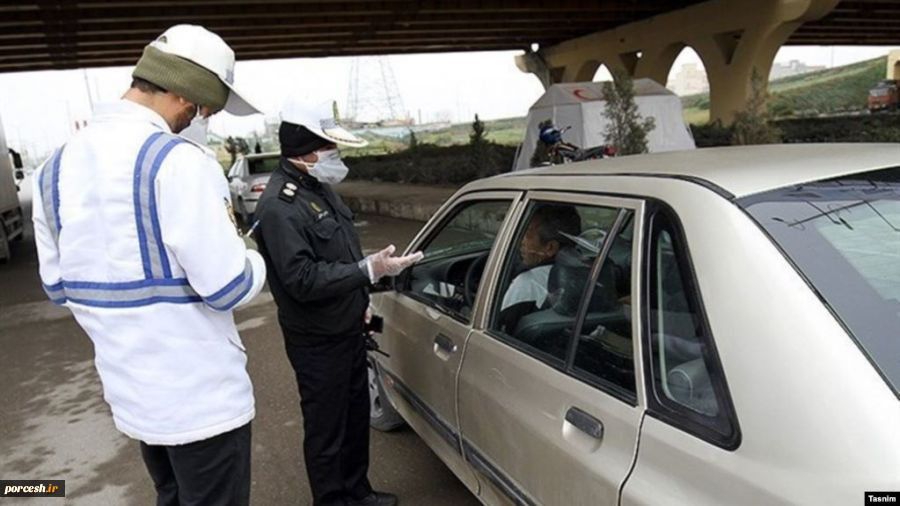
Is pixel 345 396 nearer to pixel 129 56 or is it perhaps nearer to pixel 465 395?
pixel 465 395

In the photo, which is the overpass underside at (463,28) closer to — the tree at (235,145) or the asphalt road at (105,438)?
the tree at (235,145)

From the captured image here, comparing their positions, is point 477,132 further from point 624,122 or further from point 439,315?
point 439,315

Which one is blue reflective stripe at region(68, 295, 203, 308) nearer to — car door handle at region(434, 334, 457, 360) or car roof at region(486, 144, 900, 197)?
car door handle at region(434, 334, 457, 360)

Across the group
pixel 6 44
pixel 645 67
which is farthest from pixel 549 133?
pixel 6 44

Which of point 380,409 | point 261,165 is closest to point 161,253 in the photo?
point 380,409

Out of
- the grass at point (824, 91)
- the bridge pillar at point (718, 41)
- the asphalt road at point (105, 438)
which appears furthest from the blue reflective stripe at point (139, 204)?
the grass at point (824, 91)

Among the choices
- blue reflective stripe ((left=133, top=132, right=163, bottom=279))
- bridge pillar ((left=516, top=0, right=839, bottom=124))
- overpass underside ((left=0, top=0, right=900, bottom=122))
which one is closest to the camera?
blue reflective stripe ((left=133, top=132, right=163, bottom=279))

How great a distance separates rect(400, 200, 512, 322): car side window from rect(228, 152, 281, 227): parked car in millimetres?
10211

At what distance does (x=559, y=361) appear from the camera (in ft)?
6.21

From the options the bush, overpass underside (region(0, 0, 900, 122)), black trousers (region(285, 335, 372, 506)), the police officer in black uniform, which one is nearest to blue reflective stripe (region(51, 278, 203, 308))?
the police officer in black uniform

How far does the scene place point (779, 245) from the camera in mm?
1412

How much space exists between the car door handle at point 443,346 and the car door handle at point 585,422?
0.78m

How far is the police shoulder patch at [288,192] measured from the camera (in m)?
2.48

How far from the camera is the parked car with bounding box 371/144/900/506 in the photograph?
1216 mm
